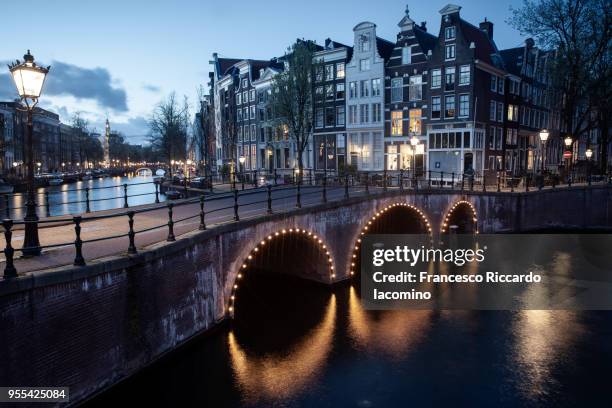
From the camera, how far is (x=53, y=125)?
113938 mm

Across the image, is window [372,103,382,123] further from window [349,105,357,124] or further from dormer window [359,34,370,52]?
dormer window [359,34,370,52]

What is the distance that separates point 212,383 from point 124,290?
3.32m

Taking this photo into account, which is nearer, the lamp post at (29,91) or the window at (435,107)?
the lamp post at (29,91)

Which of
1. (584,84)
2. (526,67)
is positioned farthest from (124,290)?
(526,67)

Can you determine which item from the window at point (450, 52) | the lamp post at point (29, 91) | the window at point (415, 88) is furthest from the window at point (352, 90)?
the lamp post at point (29, 91)

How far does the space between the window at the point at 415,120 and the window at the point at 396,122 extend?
94 cm

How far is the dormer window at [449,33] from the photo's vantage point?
3706 cm

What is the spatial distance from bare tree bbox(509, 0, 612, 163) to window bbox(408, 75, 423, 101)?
27.5ft

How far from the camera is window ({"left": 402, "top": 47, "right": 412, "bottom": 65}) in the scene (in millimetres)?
39375

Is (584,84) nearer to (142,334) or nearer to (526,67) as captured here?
(526,67)

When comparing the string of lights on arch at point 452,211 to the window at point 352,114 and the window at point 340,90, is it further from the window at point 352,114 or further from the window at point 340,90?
the window at point 340,90

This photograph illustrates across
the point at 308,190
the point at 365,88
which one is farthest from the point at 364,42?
the point at 308,190

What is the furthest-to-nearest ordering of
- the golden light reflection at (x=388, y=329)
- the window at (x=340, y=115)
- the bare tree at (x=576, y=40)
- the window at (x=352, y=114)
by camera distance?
1. the window at (x=340, y=115)
2. the window at (x=352, y=114)
3. the bare tree at (x=576, y=40)
4. the golden light reflection at (x=388, y=329)

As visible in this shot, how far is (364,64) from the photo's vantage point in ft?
138
